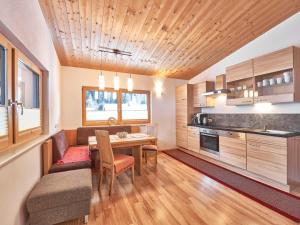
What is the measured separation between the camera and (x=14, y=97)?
1.57 metres

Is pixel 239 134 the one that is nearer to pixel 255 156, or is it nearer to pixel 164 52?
pixel 255 156

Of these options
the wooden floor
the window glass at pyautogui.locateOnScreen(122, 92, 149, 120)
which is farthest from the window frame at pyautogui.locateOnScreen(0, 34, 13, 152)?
the window glass at pyautogui.locateOnScreen(122, 92, 149, 120)

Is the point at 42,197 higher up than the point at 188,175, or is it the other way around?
the point at 42,197

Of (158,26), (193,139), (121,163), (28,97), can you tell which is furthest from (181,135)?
(28,97)

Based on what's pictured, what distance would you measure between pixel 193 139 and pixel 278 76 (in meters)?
2.35

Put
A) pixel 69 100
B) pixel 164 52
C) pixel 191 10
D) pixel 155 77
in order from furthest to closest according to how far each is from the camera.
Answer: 1. pixel 155 77
2. pixel 69 100
3. pixel 164 52
4. pixel 191 10

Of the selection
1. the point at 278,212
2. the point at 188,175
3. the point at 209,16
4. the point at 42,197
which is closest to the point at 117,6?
the point at 209,16

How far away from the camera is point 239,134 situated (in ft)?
10.0

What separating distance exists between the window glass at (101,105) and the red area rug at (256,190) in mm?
2454

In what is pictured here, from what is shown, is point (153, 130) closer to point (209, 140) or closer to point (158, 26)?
point (209, 140)

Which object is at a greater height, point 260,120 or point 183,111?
point 183,111

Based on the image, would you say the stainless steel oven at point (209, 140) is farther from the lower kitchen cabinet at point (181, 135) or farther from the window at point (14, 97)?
the window at point (14, 97)

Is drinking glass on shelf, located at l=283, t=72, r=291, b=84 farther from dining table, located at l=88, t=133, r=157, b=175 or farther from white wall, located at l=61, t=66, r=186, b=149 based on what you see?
Answer: white wall, located at l=61, t=66, r=186, b=149

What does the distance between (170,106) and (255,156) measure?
295cm
